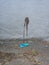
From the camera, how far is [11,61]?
5.24 m

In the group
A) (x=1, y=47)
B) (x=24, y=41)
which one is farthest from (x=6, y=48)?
(x=24, y=41)

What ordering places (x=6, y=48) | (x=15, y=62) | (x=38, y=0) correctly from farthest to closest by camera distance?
(x=38, y=0)
(x=6, y=48)
(x=15, y=62)

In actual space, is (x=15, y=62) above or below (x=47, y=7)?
below

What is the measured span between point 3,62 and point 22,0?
101 inches

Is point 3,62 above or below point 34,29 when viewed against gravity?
below

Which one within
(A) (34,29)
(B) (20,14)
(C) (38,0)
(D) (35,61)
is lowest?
(D) (35,61)

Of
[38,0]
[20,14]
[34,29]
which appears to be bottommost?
[34,29]

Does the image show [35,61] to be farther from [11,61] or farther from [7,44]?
[7,44]

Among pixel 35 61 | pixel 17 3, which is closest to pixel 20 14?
pixel 17 3

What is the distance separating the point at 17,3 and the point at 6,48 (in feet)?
5.22

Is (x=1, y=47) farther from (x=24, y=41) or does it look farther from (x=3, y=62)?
(x=3, y=62)

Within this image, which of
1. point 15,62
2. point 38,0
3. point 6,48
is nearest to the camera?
point 15,62

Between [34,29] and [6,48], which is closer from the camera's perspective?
[6,48]

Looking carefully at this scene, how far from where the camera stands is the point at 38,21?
701 cm
